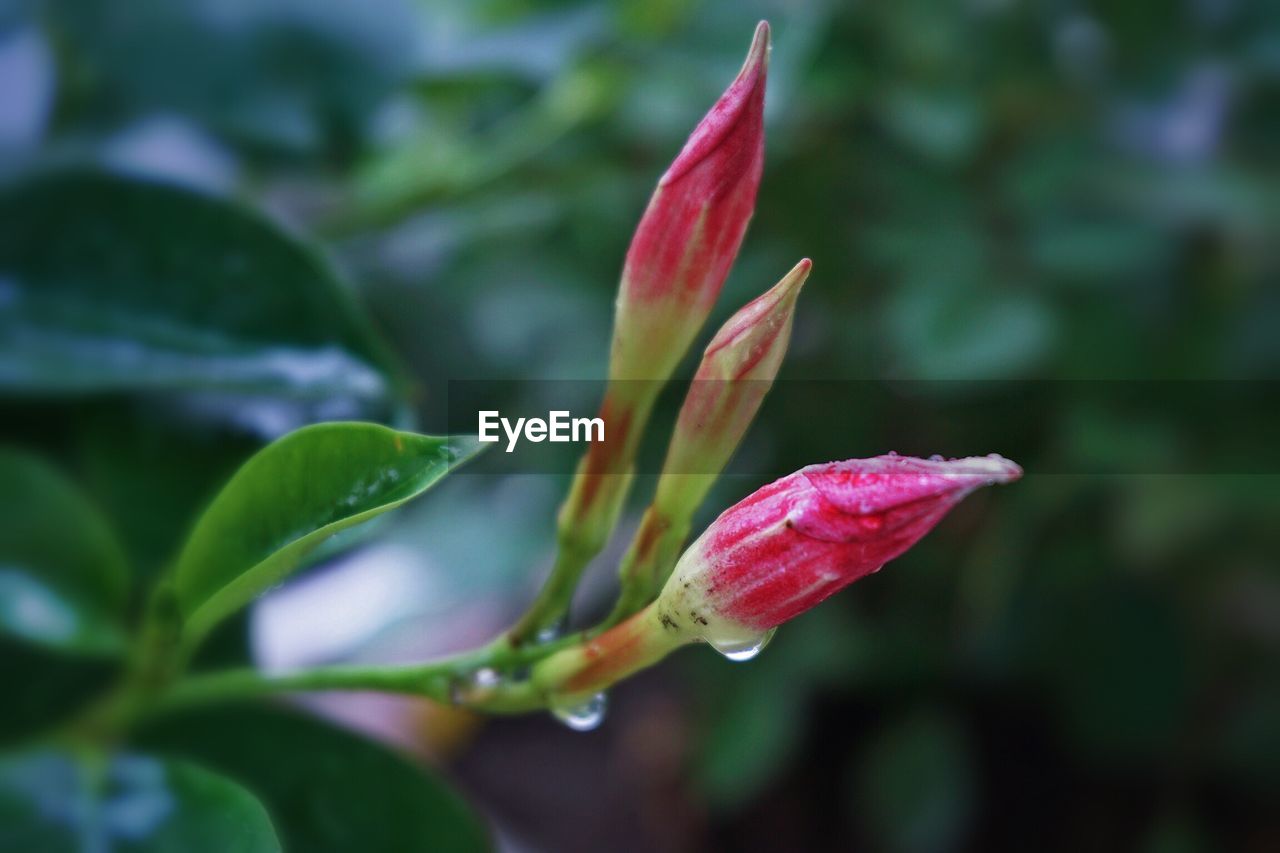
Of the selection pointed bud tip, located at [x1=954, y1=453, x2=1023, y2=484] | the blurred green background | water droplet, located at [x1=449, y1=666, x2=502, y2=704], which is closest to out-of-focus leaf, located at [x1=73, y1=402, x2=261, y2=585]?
the blurred green background

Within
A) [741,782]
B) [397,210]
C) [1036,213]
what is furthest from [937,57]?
[741,782]

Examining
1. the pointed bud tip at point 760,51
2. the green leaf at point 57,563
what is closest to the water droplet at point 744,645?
the pointed bud tip at point 760,51

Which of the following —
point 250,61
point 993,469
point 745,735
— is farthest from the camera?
point 745,735

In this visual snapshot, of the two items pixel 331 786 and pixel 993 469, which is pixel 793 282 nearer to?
pixel 993 469

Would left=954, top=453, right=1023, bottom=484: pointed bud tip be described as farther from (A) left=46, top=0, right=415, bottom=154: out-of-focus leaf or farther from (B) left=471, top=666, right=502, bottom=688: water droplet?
(A) left=46, top=0, right=415, bottom=154: out-of-focus leaf

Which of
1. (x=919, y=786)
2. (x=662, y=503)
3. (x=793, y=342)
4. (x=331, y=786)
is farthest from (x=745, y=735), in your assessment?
(x=662, y=503)
